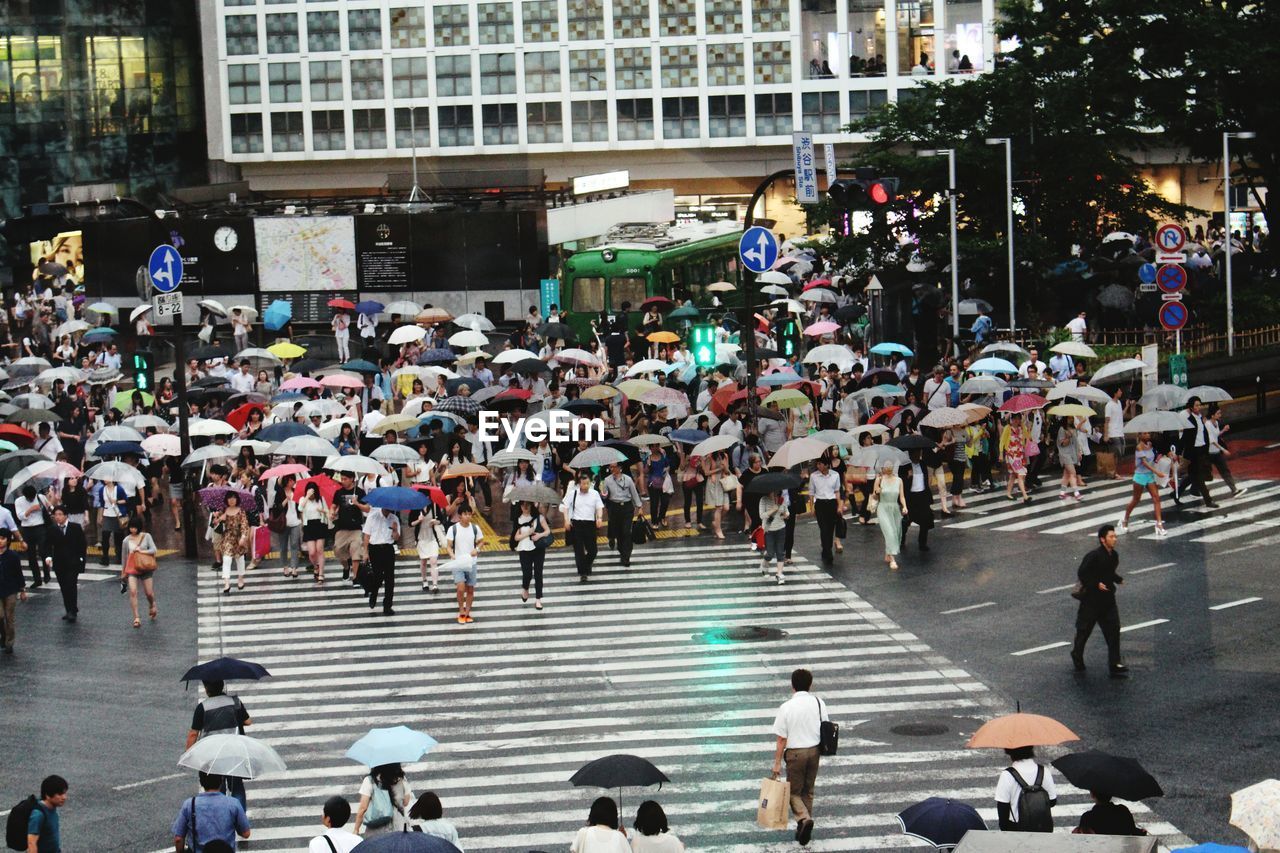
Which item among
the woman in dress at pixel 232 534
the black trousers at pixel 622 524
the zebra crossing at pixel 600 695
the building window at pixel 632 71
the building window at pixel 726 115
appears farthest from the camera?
the building window at pixel 726 115

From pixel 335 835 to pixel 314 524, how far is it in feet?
48.9

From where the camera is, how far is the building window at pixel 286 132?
303 feet

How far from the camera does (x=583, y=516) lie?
87.5ft

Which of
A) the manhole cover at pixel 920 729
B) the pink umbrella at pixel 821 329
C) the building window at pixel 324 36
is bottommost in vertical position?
the manhole cover at pixel 920 729

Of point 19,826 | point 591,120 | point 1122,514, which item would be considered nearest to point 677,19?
point 591,120

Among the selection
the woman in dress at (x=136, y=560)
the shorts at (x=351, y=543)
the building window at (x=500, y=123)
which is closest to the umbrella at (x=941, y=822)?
the woman in dress at (x=136, y=560)

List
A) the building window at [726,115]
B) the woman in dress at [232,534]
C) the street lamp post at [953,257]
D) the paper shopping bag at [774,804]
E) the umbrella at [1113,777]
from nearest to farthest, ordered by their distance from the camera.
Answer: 1. the umbrella at [1113,777]
2. the paper shopping bag at [774,804]
3. the woman in dress at [232,534]
4. the street lamp post at [953,257]
5. the building window at [726,115]

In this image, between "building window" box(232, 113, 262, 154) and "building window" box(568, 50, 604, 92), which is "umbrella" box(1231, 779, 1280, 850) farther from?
"building window" box(232, 113, 262, 154)

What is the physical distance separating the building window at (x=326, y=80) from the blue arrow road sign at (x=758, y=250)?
64125 mm

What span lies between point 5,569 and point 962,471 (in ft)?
49.1

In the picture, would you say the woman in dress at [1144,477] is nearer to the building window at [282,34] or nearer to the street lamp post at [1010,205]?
the street lamp post at [1010,205]

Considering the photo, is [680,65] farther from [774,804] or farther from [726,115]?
[774,804]

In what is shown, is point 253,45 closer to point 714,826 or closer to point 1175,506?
point 1175,506

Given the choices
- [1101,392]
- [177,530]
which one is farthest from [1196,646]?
[177,530]
